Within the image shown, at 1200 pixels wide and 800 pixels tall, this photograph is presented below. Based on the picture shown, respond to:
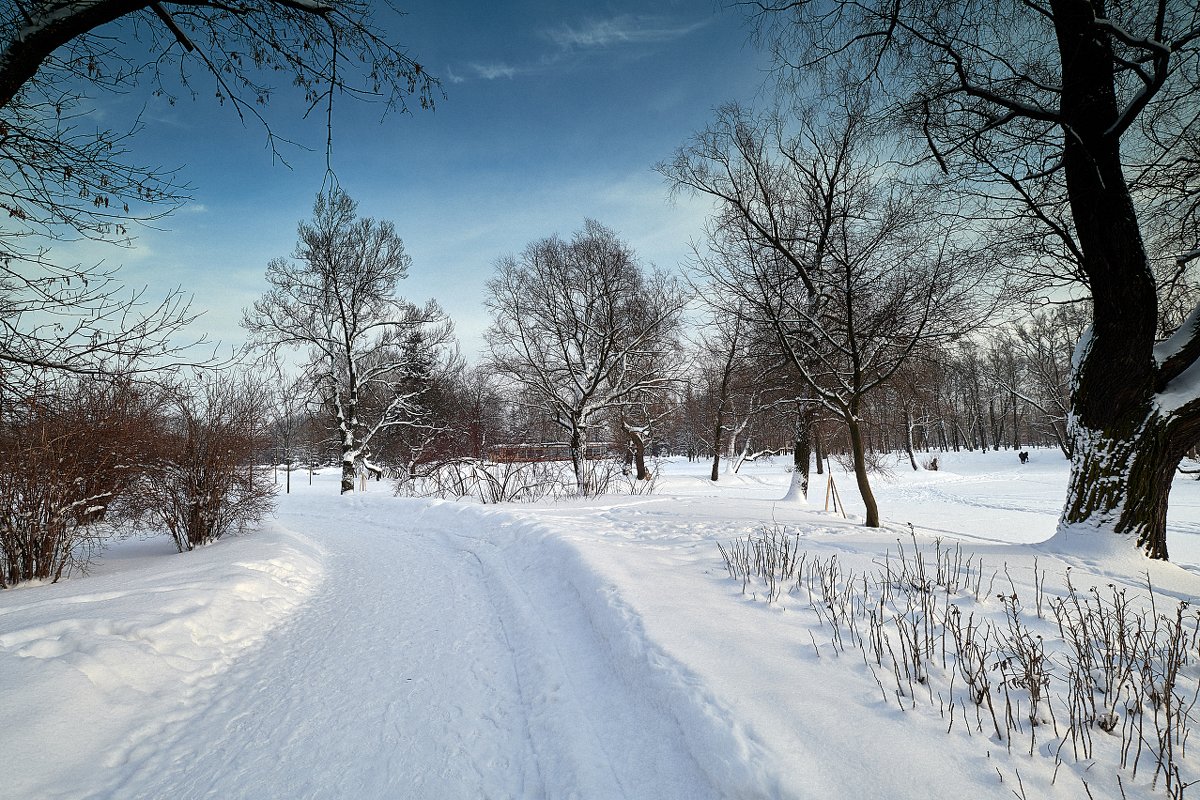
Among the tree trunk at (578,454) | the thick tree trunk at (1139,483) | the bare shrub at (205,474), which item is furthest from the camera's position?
the tree trunk at (578,454)

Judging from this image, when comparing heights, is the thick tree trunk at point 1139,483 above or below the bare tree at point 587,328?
below

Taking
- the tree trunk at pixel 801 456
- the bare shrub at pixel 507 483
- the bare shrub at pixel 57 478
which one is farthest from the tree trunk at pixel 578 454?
the bare shrub at pixel 57 478

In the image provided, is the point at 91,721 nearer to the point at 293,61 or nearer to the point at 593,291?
the point at 293,61

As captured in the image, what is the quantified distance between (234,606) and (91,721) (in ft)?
6.77

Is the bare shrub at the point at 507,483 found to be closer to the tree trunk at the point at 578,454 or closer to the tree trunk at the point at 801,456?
the tree trunk at the point at 578,454

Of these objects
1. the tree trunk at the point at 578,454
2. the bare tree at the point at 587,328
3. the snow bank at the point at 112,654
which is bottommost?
the snow bank at the point at 112,654

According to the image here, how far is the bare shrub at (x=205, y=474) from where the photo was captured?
8.23 meters

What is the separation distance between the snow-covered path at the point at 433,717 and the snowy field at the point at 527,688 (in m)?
0.02

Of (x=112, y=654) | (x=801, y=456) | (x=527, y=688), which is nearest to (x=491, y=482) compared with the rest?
(x=801, y=456)

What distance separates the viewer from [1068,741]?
234cm

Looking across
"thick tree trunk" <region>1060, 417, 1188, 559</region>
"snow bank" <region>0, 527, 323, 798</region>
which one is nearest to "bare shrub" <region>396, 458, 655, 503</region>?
A: "snow bank" <region>0, 527, 323, 798</region>

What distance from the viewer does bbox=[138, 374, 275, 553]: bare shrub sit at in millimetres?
8227

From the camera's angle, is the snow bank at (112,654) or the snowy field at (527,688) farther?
the snow bank at (112,654)

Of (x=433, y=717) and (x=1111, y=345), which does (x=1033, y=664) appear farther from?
(x=1111, y=345)
